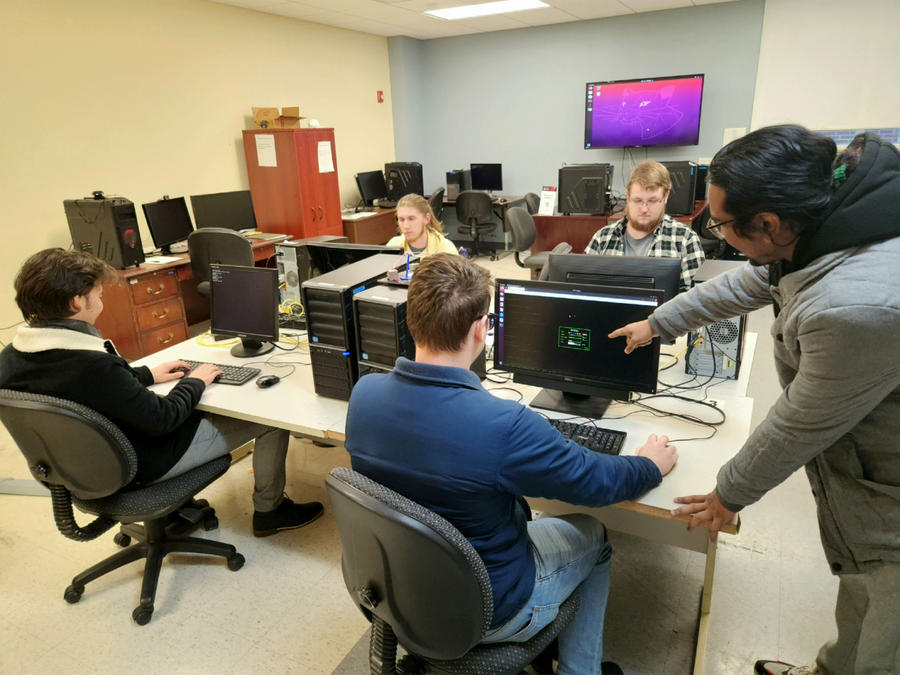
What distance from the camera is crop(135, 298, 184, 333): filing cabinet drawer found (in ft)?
13.1

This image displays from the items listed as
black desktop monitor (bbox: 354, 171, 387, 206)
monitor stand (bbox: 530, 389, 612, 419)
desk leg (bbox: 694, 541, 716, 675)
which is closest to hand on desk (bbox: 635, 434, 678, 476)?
monitor stand (bbox: 530, 389, 612, 419)

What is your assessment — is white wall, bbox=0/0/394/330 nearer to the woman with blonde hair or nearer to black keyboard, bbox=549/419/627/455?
the woman with blonde hair

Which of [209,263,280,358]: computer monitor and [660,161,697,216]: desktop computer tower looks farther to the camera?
[660,161,697,216]: desktop computer tower

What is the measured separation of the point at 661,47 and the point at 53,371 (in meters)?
6.65

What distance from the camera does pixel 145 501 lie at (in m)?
1.88

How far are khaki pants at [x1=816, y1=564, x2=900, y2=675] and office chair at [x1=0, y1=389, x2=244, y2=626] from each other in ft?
6.37

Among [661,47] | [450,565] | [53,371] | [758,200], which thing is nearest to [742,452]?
[758,200]

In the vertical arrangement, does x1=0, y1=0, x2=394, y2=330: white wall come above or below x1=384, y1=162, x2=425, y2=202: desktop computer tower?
above

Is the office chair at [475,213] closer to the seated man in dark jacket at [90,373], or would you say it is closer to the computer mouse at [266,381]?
the computer mouse at [266,381]

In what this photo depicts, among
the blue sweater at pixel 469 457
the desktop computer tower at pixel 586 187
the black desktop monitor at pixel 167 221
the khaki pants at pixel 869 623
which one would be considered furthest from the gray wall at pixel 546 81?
the blue sweater at pixel 469 457

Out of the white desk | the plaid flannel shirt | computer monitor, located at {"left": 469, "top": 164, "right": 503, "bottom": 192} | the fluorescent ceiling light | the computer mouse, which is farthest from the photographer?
computer monitor, located at {"left": 469, "top": 164, "right": 503, "bottom": 192}

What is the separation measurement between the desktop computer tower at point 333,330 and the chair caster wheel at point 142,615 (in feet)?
3.10

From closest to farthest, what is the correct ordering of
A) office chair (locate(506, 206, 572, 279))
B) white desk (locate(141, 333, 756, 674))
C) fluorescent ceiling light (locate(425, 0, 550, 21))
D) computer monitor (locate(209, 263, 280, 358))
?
white desk (locate(141, 333, 756, 674)), computer monitor (locate(209, 263, 280, 358)), office chair (locate(506, 206, 572, 279)), fluorescent ceiling light (locate(425, 0, 550, 21))

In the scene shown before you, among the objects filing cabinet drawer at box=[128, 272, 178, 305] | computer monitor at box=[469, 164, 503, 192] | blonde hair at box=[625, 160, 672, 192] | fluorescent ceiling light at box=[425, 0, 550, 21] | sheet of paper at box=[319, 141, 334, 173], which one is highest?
fluorescent ceiling light at box=[425, 0, 550, 21]
